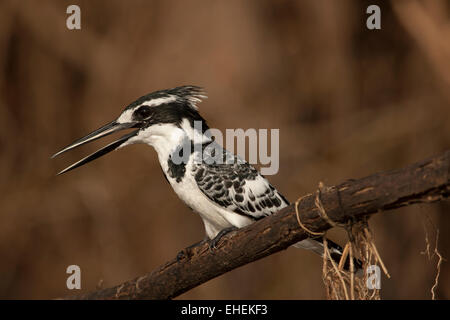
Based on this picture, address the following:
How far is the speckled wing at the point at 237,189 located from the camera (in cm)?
226

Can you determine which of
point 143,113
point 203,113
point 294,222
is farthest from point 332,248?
point 203,113

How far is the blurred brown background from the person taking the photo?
441cm

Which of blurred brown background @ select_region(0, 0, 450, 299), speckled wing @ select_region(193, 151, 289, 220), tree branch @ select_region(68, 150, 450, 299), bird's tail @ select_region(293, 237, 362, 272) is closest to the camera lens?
tree branch @ select_region(68, 150, 450, 299)

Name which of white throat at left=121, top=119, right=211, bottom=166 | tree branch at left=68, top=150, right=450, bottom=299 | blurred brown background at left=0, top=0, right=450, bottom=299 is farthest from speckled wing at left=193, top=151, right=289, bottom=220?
blurred brown background at left=0, top=0, right=450, bottom=299

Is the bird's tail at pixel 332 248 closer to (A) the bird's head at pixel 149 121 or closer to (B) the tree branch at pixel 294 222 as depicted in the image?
(B) the tree branch at pixel 294 222

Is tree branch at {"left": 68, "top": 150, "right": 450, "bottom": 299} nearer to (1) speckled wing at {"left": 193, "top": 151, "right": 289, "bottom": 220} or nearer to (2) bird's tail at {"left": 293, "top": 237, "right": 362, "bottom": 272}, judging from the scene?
(1) speckled wing at {"left": 193, "top": 151, "right": 289, "bottom": 220}

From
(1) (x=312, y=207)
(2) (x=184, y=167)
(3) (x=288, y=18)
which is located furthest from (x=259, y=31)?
(1) (x=312, y=207)

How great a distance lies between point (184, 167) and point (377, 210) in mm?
968

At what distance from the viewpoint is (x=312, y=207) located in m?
1.59

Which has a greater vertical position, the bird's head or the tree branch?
the bird's head

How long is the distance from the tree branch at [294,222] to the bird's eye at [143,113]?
59 cm

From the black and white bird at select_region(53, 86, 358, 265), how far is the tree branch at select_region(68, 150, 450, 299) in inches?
9.8

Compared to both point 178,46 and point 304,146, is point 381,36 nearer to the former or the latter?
point 304,146

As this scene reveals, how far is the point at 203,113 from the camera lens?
4.40 metres
